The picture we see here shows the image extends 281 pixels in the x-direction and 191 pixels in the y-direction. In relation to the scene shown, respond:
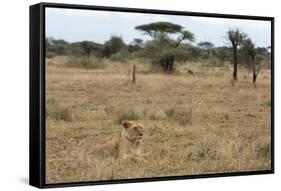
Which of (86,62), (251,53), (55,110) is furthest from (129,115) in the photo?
(251,53)

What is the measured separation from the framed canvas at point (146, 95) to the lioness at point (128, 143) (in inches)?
0.4

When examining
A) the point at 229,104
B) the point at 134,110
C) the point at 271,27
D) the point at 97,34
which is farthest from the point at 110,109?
the point at 271,27

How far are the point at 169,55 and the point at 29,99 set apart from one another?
68.3 inches

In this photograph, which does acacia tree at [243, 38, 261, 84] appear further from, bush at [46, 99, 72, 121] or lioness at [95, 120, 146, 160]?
bush at [46, 99, 72, 121]

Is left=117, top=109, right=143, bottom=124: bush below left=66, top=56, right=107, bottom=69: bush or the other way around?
below

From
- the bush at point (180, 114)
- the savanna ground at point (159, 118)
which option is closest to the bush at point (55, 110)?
the savanna ground at point (159, 118)

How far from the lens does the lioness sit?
8594 millimetres

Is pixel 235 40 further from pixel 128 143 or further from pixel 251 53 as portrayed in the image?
pixel 128 143

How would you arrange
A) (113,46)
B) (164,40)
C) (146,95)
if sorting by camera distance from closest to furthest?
(113,46) → (146,95) → (164,40)

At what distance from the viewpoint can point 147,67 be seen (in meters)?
8.87

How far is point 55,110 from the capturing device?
8.26 m

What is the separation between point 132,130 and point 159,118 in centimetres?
36

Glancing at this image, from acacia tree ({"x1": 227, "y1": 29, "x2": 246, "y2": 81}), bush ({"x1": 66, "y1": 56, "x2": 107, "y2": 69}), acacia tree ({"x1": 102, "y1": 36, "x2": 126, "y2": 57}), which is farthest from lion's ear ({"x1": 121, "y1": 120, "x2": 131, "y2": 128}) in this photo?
acacia tree ({"x1": 227, "y1": 29, "x2": 246, "y2": 81})

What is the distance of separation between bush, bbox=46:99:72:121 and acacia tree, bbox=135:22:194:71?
1291 millimetres
